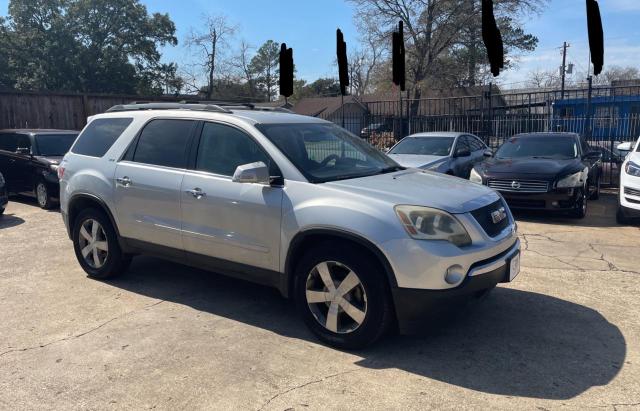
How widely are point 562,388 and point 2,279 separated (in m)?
5.62

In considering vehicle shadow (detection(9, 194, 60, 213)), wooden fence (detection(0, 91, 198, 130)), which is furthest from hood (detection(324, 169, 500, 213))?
wooden fence (detection(0, 91, 198, 130))

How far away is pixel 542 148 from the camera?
33.6ft

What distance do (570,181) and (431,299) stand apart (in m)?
6.35

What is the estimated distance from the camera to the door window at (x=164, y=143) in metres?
4.83

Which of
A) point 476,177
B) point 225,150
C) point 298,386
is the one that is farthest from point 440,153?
point 298,386

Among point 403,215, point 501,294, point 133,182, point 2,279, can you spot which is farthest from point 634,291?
point 2,279

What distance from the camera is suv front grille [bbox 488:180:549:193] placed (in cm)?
880

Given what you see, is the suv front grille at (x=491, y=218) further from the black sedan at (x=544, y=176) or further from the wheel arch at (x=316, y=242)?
the black sedan at (x=544, y=176)

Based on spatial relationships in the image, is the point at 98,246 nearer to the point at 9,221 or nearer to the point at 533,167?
the point at 9,221

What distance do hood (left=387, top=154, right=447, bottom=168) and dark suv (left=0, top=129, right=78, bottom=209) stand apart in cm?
673

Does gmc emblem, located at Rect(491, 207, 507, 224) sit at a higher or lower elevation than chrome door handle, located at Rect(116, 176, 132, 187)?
lower

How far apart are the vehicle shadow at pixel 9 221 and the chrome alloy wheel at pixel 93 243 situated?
400cm

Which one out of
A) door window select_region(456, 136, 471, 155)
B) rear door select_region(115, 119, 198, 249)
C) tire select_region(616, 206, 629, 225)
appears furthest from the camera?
door window select_region(456, 136, 471, 155)

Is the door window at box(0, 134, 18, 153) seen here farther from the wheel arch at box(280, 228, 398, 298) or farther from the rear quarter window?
the wheel arch at box(280, 228, 398, 298)
